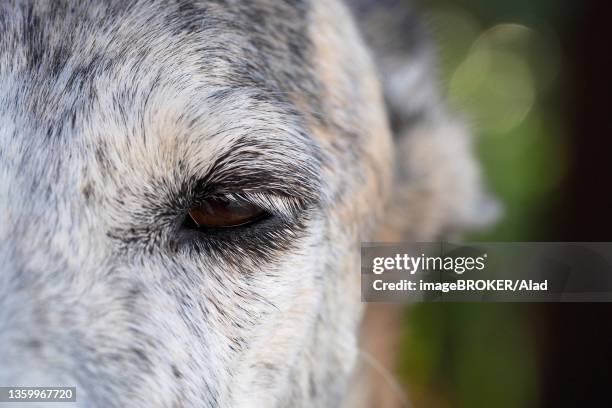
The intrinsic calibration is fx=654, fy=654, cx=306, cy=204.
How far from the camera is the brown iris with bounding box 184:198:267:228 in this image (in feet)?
5.11

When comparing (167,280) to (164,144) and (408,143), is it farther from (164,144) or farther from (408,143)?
(408,143)

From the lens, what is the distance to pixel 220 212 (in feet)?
5.14

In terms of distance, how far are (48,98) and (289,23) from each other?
0.68 metres

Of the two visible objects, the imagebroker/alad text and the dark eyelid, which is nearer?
the dark eyelid

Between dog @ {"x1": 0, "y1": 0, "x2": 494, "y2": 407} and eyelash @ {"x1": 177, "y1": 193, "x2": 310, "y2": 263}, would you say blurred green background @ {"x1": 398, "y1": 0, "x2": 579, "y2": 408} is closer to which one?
dog @ {"x1": 0, "y1": 0, "x2": 494, "y2": 407}

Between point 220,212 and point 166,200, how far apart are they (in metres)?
0.13

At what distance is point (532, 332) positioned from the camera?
3885 millimetres

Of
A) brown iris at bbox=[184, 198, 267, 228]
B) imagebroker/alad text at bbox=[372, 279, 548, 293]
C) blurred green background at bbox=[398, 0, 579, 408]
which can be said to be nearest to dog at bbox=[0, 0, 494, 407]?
brown iris at bbox=[184, 198, 267, 228]

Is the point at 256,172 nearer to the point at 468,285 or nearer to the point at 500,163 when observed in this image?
the point at 468,285

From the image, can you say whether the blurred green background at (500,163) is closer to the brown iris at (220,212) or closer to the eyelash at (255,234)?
the eyelash at (255,234)

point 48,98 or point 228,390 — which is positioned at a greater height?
point 48,98

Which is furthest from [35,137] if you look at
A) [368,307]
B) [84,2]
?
[368,307]

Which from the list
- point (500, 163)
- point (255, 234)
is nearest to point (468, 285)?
point (255, 234)

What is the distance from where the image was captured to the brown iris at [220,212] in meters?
1.56
